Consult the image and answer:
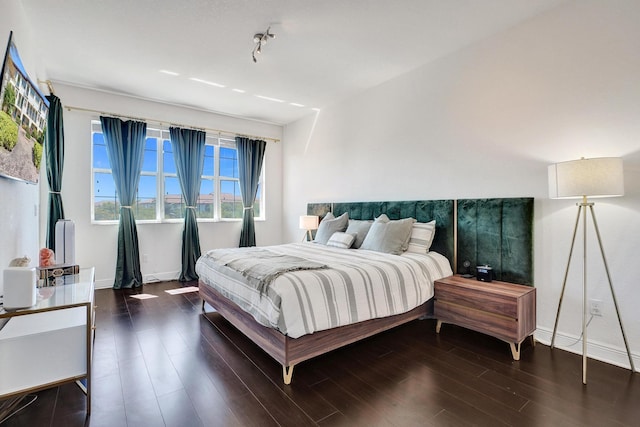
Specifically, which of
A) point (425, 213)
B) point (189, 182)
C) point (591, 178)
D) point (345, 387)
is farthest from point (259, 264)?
point (189, 182)

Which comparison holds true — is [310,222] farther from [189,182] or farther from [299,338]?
[299,338]

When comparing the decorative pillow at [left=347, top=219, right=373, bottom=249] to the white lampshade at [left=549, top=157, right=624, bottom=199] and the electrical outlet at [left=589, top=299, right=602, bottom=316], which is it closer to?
the white lampshade at [left=549, top=157, right=624, bottom=199]

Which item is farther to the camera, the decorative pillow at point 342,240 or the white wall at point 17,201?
the decorative pillow at point 342,240

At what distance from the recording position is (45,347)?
1.71 m

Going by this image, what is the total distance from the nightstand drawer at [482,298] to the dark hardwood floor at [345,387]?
1.18ft

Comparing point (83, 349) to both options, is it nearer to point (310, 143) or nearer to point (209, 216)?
point (209, 216)

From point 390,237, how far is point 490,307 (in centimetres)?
114

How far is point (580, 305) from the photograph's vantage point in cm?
250

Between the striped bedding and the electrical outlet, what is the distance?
42.9 inches

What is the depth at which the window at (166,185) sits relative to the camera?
451 cm

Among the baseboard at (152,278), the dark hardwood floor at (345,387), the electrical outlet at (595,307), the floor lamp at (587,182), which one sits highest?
the floor lamp at (587,182)

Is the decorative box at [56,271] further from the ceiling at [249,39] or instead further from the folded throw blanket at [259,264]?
the ceiling at [249,39]

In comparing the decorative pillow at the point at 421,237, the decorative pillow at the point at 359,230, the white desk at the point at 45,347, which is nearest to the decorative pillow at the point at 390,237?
the decorative pillow at the point at 421,237

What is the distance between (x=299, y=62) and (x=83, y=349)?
3.27 m
